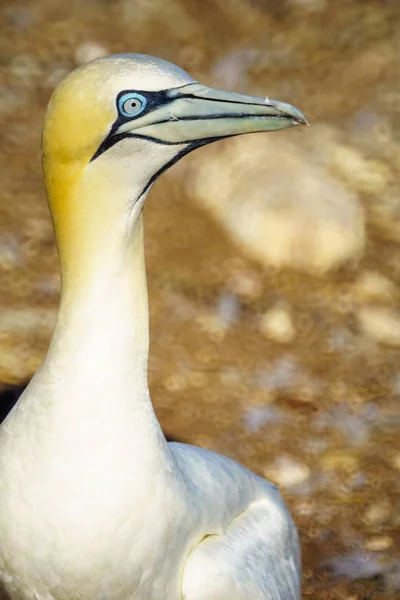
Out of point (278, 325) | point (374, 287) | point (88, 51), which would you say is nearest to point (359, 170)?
point (374, 287)

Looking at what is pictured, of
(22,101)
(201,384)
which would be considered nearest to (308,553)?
(201,384)

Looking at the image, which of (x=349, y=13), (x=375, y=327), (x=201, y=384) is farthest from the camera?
(x=349, y=13)

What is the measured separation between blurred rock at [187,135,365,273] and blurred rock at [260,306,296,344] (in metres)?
0.56

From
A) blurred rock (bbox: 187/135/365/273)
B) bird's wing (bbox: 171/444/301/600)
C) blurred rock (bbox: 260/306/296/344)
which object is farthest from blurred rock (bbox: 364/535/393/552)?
blurred rock (bbox: 187/135/365/273)

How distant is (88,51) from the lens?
1035 centimetres

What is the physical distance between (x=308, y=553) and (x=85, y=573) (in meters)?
2.42

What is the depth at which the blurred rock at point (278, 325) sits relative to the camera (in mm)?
7111

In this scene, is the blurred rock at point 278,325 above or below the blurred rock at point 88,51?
below

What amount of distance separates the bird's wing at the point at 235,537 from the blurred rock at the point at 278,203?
367 centimetres

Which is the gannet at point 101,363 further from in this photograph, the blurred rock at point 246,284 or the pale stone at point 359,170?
the pale stone at point 359,170

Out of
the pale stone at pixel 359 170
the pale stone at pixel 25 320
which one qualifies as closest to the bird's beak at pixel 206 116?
the pale stone at pixel 25 320

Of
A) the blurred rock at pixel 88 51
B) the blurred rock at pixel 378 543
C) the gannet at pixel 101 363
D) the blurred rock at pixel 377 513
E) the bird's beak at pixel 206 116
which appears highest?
the blurred rock at pixel 88 51

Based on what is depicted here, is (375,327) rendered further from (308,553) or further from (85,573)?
(85,573)

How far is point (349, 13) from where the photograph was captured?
11.1 m
